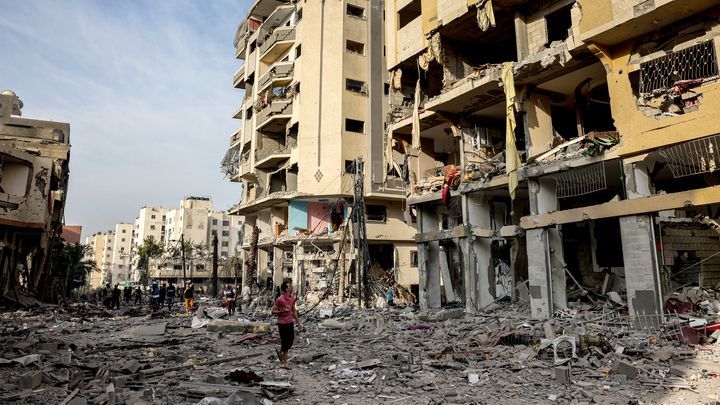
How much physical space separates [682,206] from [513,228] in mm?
6528

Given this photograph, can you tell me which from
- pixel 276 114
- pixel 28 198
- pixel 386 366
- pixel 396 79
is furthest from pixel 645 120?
pixel 276 114

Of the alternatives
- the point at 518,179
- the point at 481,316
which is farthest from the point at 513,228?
the point at 481,316

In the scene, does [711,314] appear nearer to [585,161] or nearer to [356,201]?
[585,161]

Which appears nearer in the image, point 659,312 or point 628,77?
point 659,312

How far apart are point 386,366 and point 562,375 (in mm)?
3287

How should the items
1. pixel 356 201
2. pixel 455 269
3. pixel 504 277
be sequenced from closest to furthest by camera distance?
pixel 504 277
pixel 356 201
pixel 455 269

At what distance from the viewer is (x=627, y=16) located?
13086 millimetres

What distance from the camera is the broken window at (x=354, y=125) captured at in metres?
34.7

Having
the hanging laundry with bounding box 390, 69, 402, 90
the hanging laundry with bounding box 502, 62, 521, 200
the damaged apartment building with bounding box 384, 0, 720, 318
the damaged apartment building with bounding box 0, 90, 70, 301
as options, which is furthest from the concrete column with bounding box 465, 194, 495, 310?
the damaged apartment building with bounding box 0, 90, 70, 301

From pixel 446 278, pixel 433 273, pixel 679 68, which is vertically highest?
pixel 679 68

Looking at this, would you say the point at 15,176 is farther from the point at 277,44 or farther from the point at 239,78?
the point at 239,78

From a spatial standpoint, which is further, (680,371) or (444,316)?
(444,316)

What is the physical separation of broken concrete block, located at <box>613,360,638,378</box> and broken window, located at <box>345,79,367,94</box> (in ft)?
96.3

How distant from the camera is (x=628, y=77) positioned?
13.9 m
